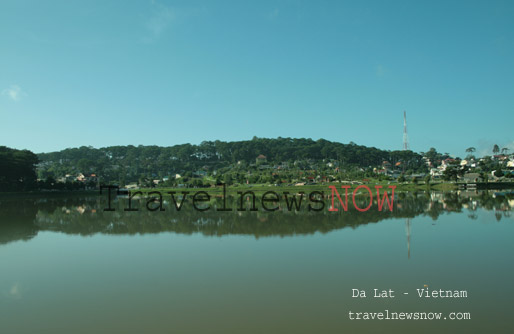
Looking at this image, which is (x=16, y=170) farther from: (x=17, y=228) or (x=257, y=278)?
(x=257, y=278)

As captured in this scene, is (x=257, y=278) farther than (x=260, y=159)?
No

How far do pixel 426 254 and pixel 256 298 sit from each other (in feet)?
19.4

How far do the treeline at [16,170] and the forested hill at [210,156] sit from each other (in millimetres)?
37654

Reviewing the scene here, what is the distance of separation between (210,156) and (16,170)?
6273 centimetres

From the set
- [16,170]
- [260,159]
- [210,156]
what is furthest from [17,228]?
[210,156]

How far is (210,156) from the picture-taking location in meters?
101

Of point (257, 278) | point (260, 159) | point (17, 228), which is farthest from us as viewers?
point (260, 159)

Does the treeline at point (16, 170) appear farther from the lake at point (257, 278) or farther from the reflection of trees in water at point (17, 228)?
the lake at point (257, 278)

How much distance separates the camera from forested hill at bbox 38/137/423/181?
89562 mm

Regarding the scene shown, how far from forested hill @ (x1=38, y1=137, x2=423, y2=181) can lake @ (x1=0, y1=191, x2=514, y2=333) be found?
71.7 metres

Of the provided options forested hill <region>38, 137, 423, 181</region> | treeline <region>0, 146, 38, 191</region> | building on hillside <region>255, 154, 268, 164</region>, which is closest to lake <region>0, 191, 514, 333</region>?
treeline <region>0, 146, 38, 191</region>

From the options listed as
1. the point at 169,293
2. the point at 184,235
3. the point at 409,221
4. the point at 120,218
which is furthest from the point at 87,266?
the point at 409,221

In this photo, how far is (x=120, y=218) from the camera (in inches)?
797

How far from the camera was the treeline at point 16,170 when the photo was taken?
3950cm
